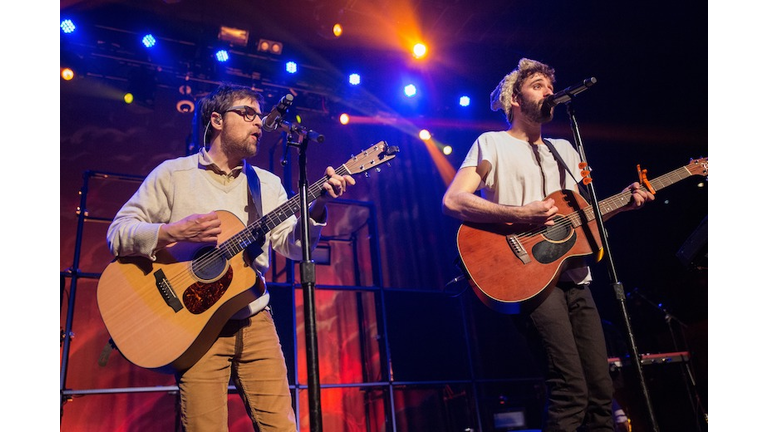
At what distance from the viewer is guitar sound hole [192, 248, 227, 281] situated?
2.63 meters

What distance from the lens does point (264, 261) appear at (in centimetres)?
286

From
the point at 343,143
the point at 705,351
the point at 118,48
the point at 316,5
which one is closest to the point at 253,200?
the point at 316,5

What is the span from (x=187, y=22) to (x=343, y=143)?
266cm

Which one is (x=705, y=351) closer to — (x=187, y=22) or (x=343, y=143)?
(x=343, y=143)

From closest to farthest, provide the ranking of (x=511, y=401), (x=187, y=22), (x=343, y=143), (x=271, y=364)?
(x=271, y=364)
(x=511, y=401)
(x=187, y=22)
(x=343, y=143)

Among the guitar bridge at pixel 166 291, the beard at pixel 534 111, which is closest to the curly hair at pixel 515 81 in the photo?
the beard at pixel 534 111

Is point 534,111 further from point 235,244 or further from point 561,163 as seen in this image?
point 235,244

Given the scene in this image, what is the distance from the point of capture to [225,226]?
276 centimetres

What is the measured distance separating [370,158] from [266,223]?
2.17 ft

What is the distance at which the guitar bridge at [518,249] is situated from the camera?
2.99 metres

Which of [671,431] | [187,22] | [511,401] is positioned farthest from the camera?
[187,22]

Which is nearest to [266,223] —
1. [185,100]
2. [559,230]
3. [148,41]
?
[559,230]

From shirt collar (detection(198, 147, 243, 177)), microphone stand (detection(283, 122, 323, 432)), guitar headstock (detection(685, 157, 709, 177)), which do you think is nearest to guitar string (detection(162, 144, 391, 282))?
shirt collar (detection(198, 147, 243, 177))

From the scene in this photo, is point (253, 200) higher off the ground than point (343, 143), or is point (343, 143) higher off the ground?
point (343, 143)
